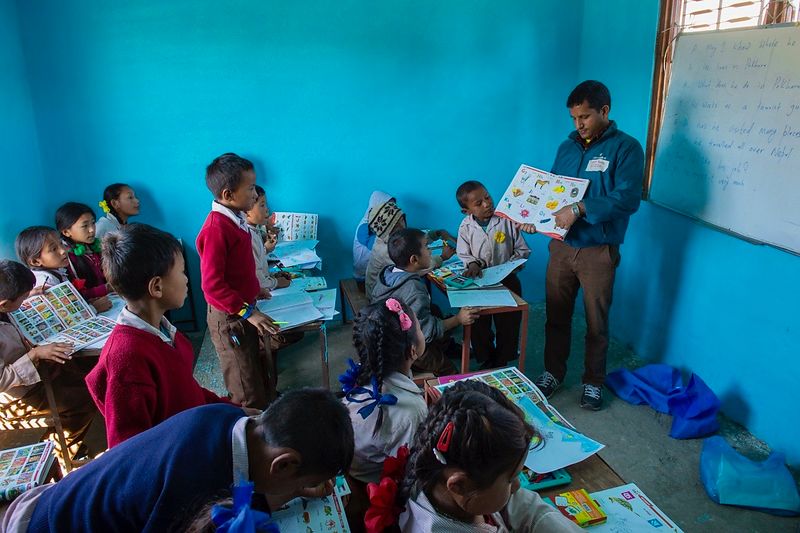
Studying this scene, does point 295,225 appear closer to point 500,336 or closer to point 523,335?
point 500,336

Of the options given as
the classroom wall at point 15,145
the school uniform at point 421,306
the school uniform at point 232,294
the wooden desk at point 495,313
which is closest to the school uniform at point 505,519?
the school uniform at point 421,306

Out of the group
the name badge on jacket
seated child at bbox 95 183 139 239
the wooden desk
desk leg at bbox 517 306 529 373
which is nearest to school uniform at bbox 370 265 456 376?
the wooden desk

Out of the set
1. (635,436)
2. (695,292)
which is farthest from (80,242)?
(695,292)

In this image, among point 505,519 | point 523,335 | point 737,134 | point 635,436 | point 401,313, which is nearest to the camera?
point 505,519

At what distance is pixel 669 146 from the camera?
3293mm

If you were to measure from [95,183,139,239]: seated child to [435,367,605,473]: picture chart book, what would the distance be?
2.73 m

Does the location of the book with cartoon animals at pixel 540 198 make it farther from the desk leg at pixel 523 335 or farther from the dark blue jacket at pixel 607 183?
the desk leg at pixel 523 335

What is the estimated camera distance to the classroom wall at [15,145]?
3082mm

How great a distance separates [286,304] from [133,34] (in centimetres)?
221

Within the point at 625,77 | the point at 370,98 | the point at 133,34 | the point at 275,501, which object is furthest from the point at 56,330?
the point at 625,77

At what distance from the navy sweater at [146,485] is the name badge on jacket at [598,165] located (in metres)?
2.38

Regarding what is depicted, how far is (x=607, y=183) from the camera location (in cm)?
282

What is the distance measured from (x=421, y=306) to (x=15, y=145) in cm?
269

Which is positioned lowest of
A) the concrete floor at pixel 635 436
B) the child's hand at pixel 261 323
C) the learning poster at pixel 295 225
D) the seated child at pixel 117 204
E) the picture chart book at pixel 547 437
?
the concrete floor at pixel 635 436
